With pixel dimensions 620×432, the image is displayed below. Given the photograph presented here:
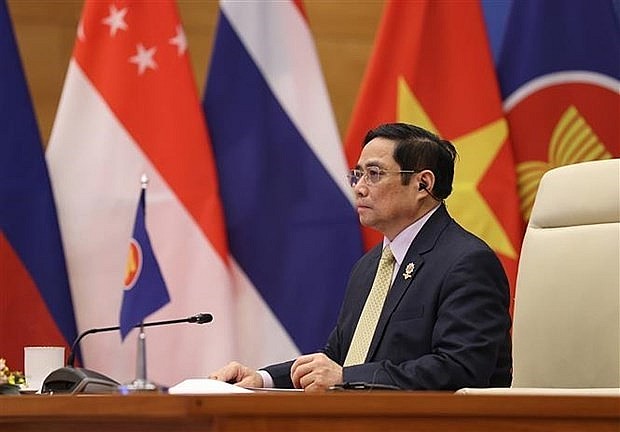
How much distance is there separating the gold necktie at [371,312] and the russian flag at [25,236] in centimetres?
149

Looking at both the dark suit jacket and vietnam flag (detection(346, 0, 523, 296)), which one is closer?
the dark suit jacket

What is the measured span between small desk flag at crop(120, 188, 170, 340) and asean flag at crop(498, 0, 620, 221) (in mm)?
1808

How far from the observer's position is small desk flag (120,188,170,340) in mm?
3564

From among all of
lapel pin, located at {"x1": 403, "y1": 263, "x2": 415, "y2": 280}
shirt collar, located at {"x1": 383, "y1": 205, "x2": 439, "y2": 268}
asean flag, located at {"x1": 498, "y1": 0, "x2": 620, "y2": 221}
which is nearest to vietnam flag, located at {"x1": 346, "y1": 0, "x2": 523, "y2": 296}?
asean flag, located at {"x1": 498, "y1": 0, "x2": 620, "y2": 221}

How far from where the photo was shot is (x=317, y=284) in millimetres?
4809

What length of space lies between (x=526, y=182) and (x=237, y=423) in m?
3.28

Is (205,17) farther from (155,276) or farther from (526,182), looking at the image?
(155,276)

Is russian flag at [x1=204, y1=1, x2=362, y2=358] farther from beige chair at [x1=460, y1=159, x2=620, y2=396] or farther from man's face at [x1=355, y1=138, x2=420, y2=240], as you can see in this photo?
beige chair at [x1=460, y1=159, x2=620, y2=396]

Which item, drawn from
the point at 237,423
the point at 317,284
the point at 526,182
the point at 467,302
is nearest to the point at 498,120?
the point at 526,182

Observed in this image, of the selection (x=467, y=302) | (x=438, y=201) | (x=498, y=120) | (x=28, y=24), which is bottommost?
(x=467, y=302)

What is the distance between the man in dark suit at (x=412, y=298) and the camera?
3139 millimetres

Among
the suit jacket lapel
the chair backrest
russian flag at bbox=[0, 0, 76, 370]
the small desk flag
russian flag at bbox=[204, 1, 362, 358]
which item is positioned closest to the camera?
the chair backrest

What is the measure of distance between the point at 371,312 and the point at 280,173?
139cm

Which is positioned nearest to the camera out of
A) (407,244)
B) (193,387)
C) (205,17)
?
(193,387)
